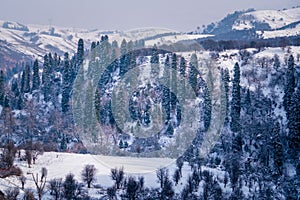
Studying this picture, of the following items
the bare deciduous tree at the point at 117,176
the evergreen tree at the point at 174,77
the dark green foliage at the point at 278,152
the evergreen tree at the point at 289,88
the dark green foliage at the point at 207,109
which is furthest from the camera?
the evergreen tree at the point at 174,77

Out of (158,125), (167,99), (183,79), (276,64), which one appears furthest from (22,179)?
(276,64)

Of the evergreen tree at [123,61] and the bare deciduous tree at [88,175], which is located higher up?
the evergreen tree at [123,61]

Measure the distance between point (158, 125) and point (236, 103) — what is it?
1466 centimetres

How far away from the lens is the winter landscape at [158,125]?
42031 millimetres

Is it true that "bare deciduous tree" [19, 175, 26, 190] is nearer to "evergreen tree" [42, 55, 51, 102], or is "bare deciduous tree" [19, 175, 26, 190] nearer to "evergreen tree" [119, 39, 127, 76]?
"evergreen tree" [42, 55, 51, 102]

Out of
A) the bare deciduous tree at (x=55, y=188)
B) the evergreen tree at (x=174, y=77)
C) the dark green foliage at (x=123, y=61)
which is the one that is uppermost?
the dark green foliage at (x=123, y=61)

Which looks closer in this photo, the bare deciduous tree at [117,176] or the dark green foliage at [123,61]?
the bare deciduous tree at [117,176]

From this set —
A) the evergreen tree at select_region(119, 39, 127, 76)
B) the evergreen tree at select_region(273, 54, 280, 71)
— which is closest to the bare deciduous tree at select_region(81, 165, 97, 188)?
the evergreen tree at select_region(119, 39, 127, 76)

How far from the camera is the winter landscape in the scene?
1655 inches

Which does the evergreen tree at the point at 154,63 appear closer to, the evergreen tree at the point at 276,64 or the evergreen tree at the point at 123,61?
the evergreen tree at the point at 123,61

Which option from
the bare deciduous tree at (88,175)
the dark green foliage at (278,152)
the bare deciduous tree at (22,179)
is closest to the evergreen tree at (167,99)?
the dark green foliage at (278,152)

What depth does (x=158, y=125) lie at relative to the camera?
72.8 metres

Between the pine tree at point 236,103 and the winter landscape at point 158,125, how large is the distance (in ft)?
0.73

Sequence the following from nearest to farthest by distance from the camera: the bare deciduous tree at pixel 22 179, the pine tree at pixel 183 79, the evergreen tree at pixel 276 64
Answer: the bare deciduous tree at pixel 22 179 → the pine tree at pixel 183 79 → the evergreen tree at pixel 276 64
